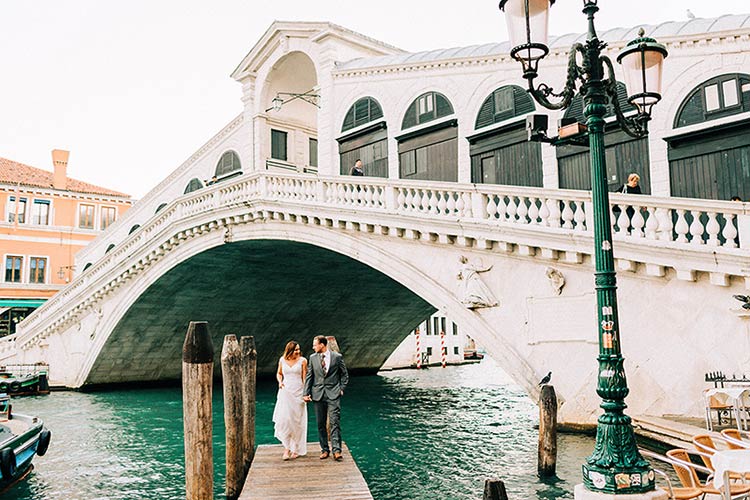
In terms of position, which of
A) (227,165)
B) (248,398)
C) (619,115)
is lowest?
(248,398)

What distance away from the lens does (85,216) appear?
29.0 m

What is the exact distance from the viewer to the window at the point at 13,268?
26.5 metres

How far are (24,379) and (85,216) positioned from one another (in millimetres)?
11337

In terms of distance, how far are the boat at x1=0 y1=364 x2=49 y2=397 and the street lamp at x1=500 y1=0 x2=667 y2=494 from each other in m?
17.8

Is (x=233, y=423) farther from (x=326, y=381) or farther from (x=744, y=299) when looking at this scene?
(x=744, y=299)

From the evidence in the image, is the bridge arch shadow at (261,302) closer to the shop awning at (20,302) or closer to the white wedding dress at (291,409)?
the white wedding dress at (291,409)

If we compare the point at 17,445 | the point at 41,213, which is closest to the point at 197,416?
the point at 17,445

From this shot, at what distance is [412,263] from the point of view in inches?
452

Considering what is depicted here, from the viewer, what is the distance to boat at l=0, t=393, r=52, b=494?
8.09m

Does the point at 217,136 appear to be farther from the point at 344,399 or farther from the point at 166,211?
the point at 344,399

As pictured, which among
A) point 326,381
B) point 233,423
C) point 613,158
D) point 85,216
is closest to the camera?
point 326,381

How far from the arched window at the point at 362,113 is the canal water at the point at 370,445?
6634 mm

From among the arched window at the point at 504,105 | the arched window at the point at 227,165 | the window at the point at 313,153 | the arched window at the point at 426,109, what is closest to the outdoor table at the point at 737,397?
the arched window at the point at 504,105

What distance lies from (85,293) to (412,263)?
40.7 feet
